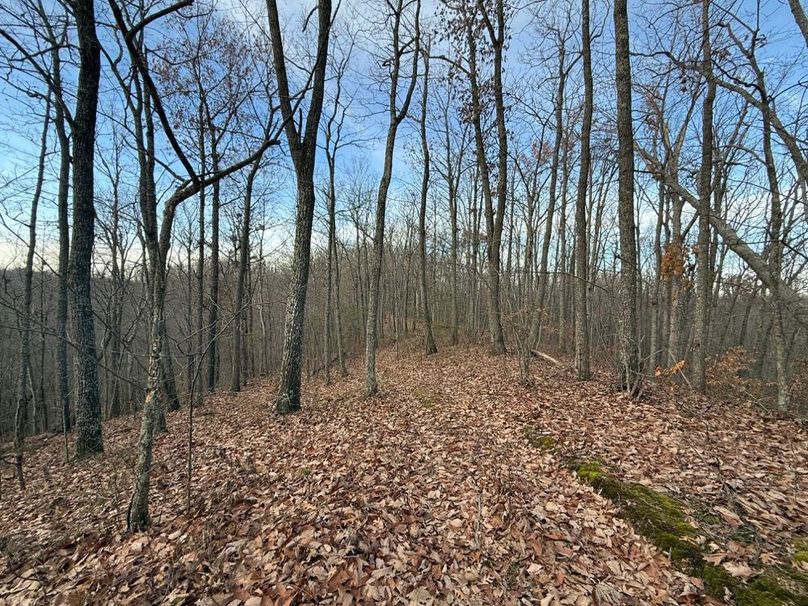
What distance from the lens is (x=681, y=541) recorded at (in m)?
2.96

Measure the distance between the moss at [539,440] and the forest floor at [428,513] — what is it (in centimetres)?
3

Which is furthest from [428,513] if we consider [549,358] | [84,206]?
[549,358]

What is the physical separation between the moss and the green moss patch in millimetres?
645

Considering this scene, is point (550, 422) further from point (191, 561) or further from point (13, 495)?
point (13, 495)

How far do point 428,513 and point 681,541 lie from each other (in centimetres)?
223

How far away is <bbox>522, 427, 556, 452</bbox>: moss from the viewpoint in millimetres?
4990

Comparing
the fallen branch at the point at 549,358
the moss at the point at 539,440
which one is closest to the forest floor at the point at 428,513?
the moss at the point at 539,440

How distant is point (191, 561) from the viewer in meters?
2.98

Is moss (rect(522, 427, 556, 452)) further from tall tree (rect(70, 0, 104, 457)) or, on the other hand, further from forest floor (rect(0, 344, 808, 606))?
tall tree (rect(70, 0, 104, 457))

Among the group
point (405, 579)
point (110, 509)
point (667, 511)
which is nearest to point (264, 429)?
point (110, 509)

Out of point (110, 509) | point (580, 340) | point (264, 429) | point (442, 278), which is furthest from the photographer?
point (442, 278)

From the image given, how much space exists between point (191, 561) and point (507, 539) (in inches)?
110

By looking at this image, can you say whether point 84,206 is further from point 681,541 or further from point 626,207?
point 626,207

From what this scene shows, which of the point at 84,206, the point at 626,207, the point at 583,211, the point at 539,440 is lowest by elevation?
the point at 539,440
